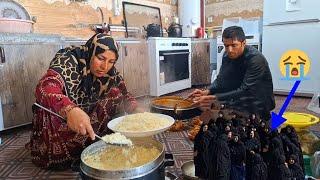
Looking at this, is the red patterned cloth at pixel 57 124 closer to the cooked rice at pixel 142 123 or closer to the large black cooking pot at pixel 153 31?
the cooked rice at pixel 142 123

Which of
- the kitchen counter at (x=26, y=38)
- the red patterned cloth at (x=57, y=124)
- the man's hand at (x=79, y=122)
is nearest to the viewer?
the man's hand at (x=79, y=122)

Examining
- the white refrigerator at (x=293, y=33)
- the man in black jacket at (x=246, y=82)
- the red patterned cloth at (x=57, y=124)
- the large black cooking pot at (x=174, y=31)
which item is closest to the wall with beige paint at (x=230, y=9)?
the white refrigerator at (x=293, y=33)

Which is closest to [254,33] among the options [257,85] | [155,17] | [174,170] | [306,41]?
[306,41]

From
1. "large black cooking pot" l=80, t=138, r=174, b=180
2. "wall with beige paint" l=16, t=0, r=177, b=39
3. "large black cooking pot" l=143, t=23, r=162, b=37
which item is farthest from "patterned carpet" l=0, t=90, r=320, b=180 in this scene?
"large black cooking pot" l=143, t=23, r=162, b=37

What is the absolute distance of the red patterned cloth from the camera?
1126 mm

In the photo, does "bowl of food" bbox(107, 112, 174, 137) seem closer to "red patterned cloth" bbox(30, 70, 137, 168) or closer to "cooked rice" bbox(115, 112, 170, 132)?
"cooked rice" bbox(115, 112, 170, 132)

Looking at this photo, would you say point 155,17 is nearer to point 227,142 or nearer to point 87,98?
point 87,98

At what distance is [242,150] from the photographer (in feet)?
2.54

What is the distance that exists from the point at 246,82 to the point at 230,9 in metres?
2.94

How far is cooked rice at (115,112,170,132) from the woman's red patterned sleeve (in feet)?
0.75

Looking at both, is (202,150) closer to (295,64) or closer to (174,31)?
(295,64)

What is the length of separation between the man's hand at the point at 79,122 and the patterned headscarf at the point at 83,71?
325mm

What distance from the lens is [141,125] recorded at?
3.65 feet

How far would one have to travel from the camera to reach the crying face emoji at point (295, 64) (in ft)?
2.57
